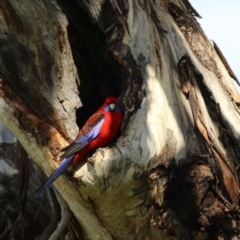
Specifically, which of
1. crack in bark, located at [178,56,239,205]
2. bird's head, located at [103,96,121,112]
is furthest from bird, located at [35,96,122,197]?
crack in bark, located at [178,56,239,205]

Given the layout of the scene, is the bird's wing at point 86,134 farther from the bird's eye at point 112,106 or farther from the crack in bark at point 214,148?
the crack in bark at point 214,148

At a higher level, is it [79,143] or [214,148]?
[79,143]

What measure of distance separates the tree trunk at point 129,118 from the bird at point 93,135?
0.07 m

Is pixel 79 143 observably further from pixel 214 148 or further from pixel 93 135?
pixel 214 148

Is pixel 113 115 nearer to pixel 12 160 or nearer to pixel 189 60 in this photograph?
pixel 189 60

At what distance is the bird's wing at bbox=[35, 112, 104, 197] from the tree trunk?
3.0 inches

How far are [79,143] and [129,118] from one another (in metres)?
0.27

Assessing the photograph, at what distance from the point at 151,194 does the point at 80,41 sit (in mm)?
997

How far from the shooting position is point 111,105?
A: 12.2ft

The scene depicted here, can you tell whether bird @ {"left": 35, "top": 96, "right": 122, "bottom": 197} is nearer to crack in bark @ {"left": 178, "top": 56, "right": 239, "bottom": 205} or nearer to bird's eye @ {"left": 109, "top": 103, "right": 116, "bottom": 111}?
bird's eye @ {"left": 109, "top": 103, "right": 116, "bottom": 111}

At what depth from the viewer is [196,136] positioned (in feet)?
12.2

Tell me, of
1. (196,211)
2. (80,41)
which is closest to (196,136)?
(196,211)

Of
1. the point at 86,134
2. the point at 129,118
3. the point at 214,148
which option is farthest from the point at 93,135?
the point at 214,148

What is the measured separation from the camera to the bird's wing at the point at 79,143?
3.48m
